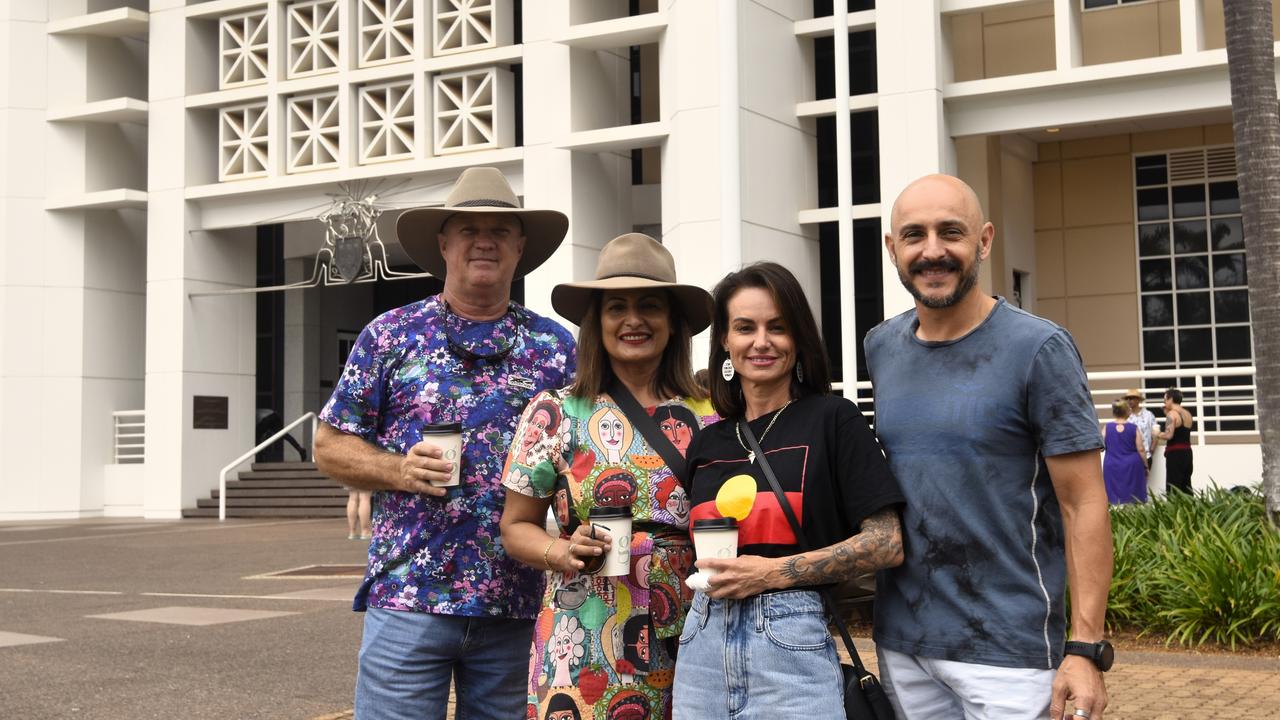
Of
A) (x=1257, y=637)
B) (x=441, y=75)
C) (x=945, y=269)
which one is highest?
(x=441, y=75)

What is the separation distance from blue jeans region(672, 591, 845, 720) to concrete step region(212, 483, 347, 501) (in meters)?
24.8

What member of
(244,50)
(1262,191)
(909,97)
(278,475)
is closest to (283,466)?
(278,475)

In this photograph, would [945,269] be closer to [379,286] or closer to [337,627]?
[337,627]

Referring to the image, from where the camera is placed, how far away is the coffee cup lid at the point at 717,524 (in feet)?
10.7

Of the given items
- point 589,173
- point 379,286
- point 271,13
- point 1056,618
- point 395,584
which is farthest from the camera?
point 379,286

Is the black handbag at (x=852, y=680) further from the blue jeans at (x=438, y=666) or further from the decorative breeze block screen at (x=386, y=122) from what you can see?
the decorative breeze block screen at (x=386, y=122)

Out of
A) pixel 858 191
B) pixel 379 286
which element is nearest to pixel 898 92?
pixel 858 191

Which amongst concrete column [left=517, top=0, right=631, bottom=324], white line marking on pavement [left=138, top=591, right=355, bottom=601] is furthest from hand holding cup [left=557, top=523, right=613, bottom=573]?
concrete column [left=517, top=0, right=631, bottom=324]

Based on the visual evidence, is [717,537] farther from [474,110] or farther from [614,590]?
[474,110]

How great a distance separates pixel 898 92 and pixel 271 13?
42.9ft

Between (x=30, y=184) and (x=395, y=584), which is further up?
(x=30, y=184)

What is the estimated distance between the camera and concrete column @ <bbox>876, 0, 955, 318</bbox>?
20.8 metres

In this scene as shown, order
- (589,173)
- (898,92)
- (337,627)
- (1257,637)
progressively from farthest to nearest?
(589,173)
(898,92)
(337,627)
(1257,637)

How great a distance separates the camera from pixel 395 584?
13.4ft
